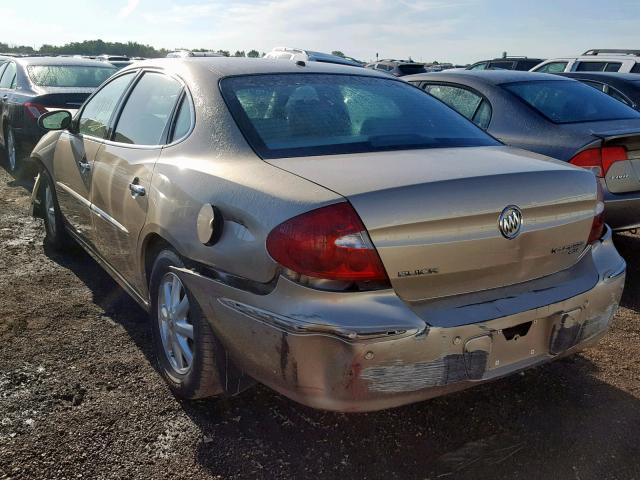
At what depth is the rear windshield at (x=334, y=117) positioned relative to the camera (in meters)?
2.64

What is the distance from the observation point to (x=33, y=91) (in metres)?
7.92

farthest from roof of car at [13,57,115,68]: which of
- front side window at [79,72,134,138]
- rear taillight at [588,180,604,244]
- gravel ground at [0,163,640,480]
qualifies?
rear taillight at [588,180,604,244]

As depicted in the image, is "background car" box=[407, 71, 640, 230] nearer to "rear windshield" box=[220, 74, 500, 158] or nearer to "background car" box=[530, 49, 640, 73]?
"rear windshield" box=[220, 74, 500, 158]

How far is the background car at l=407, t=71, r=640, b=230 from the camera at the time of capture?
4.33 meters

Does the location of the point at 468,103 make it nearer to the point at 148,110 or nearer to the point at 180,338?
the point at 148,110

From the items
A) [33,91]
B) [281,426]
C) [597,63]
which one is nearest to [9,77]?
[33,91]

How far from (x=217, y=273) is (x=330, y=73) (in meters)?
1.41

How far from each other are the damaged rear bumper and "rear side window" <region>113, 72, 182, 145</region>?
3.88 feet

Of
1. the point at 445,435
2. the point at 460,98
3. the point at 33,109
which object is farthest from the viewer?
the point at 33,109

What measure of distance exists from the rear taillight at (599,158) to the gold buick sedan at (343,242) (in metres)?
1.57

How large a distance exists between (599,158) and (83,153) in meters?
3.46

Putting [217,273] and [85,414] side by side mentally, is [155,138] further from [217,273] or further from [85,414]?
[85,414]

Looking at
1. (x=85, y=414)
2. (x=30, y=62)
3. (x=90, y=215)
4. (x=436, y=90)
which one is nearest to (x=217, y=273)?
(x=85, y=414)

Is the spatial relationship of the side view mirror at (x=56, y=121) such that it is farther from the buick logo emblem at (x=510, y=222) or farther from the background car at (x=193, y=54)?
the buick logo emblem at (x=510, y=222)
